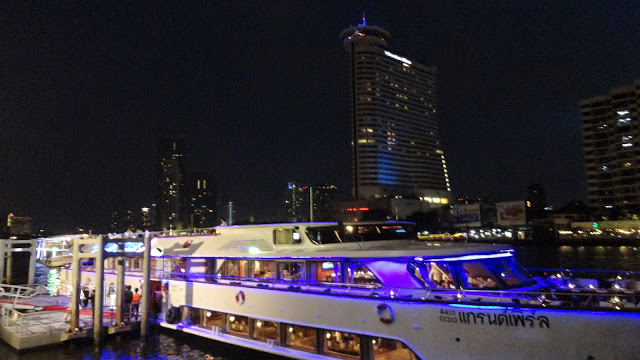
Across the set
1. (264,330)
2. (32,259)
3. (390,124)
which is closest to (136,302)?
(264,330)

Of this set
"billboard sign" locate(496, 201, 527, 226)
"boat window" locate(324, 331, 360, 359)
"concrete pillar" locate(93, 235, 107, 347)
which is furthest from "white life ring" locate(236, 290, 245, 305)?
"billboard sign" locate(496, 201, 527, 226)

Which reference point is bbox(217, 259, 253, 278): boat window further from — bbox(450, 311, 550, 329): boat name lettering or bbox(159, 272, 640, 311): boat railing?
bbox(450, 311, 550, 329): boat name lettering

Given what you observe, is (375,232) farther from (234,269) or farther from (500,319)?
(500,319)

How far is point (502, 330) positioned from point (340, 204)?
477 ft

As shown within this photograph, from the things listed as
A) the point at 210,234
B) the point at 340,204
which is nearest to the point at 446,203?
the point at 340,204

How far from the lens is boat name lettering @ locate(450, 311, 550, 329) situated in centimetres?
883

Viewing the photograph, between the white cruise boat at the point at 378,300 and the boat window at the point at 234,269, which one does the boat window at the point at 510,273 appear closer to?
the white cruise boat at the point at 378,300

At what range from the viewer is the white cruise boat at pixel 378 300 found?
8.70m

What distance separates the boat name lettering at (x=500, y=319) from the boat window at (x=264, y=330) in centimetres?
620

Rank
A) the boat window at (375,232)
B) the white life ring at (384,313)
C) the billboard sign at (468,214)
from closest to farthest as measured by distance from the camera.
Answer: the white life ring at (384,313) < the boat window at (375,232) < the billboard sign at (468,214)

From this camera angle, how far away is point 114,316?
1930 cm

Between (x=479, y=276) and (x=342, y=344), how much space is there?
13.4ft

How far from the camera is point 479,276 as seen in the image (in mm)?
11180

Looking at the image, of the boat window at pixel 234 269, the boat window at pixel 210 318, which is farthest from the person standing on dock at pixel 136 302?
the boat window at pixel 234 269
